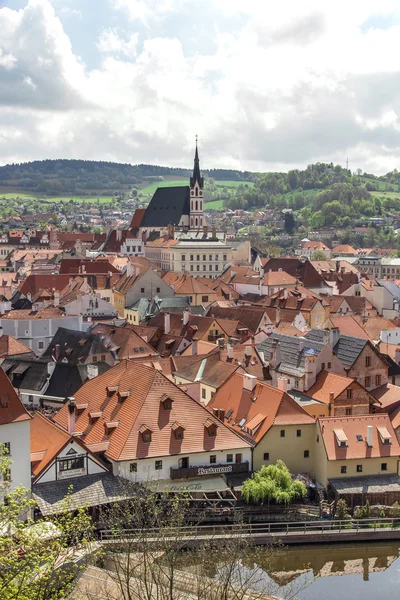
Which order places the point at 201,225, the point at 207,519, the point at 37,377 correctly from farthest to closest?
the point at 201,225, the point at 37,377, the point at 207,519

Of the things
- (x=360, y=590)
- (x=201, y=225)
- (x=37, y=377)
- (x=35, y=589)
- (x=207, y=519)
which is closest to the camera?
(x=35, y=589)

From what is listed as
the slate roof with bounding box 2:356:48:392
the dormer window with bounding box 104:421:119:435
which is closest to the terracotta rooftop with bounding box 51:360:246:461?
the dormer window with bounding box 104:421:119:435

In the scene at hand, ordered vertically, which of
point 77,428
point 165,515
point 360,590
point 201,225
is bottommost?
point 360,590

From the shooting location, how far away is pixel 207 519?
36.9 meters

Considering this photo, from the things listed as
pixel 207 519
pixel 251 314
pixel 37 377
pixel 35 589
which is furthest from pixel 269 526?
pixel 251 314

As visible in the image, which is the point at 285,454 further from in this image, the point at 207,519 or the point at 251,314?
the point at 251,314

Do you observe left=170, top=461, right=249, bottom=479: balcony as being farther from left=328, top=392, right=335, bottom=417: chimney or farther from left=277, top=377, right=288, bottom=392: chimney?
left=328, top=392, right=335, bottom=417: chimney

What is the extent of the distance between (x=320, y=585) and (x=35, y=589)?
17902 mm

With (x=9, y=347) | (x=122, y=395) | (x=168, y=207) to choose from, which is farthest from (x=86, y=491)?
(x=168, y=207)

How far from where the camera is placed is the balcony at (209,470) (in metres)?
38.5

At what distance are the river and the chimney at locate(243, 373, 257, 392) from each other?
11064mm

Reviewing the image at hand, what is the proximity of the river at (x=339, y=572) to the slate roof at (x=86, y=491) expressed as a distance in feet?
25.4

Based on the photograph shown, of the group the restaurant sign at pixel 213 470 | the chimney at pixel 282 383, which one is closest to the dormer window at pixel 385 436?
the chimney at pixel 282 383

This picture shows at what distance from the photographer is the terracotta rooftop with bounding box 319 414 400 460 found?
41.4 metres
